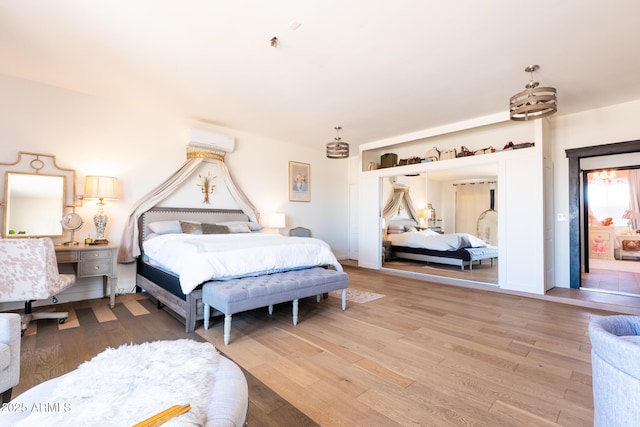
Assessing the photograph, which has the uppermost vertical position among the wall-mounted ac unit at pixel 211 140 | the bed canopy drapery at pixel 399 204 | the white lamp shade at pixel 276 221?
the wall-mounted ac unit at pixel 211 140

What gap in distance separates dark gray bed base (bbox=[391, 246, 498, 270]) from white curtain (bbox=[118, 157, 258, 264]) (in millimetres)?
3567

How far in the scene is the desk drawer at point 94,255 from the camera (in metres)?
3.42

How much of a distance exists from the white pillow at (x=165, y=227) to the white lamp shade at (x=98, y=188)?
651 millimetres

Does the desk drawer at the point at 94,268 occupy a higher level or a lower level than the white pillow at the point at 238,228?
lower

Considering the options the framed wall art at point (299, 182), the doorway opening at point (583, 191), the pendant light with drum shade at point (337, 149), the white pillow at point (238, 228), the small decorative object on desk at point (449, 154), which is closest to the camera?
the doorway opening at point (583, 191)

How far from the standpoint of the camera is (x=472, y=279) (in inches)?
196

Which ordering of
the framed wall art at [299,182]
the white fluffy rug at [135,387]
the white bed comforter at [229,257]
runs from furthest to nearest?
the framed wall art at [299,182] < the white bed comforter at [229,257] < the white fluffy rug at [135,387]

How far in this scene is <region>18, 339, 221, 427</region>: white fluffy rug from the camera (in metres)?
0.86

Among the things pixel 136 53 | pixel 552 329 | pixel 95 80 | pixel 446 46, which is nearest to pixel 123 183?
pixel 95 80

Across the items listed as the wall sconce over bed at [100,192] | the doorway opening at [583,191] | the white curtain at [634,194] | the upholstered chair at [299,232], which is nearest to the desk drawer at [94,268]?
the wall sconce over bed at [100,192]

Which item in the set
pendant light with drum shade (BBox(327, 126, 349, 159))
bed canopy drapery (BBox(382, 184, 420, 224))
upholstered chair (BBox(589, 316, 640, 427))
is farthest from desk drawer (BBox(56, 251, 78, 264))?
bed canopy drapery (BBox(382, 184, 420, 224))

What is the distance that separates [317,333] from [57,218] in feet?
12.3

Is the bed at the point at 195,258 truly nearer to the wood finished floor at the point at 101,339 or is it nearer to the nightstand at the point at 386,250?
the wood finished floor at the point at 101,339

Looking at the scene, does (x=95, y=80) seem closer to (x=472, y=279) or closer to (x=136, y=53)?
(x=136, y=53)
